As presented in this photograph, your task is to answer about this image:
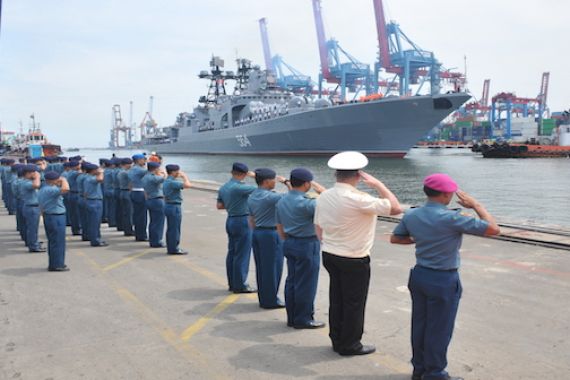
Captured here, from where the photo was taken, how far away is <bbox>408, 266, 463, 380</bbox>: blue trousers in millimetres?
3248

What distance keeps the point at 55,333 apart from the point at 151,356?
1144mm

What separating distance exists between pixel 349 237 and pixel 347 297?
504 mm

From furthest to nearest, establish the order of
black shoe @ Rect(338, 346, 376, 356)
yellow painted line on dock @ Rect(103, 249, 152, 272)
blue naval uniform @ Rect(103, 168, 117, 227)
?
blue naval uniform @ Rect(103, 168, 117, 227), yellow painted line on dock @ Rect(103, 249, 152, 272), black shoe @ Rect(338, 346, 376, 356)

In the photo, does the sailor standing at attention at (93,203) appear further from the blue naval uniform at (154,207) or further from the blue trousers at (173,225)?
the blue trousers at (173,225)

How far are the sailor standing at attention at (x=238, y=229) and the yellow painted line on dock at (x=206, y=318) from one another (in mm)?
204

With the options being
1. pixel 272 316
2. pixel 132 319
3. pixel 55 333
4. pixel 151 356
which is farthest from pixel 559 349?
pixel 55 333

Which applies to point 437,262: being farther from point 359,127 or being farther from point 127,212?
point 359,127

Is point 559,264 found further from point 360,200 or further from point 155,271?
point 155,271

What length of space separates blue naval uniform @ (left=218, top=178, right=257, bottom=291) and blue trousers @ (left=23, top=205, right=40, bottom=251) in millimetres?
4120

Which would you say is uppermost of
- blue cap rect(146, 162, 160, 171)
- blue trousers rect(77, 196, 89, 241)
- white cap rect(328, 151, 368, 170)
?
white cap rect(328, 151, 368, 170)

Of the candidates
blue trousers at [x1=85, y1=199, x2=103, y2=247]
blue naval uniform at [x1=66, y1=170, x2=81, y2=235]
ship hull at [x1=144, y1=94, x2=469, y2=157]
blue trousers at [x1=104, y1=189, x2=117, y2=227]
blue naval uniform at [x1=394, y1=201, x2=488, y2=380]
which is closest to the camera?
blue naval uniform at [x1=394, y1=201, x2=488, y2=380]

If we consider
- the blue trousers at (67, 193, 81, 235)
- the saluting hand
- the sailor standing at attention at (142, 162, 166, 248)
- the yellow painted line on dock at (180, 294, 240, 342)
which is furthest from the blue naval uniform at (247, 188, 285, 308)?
the blue trousers at (67, 193, 81, 235)

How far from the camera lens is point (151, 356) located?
3975 mm

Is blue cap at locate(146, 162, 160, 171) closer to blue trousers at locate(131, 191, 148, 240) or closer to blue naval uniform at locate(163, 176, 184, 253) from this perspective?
blue naval uniform at locate(163, 176, 184, 253)
